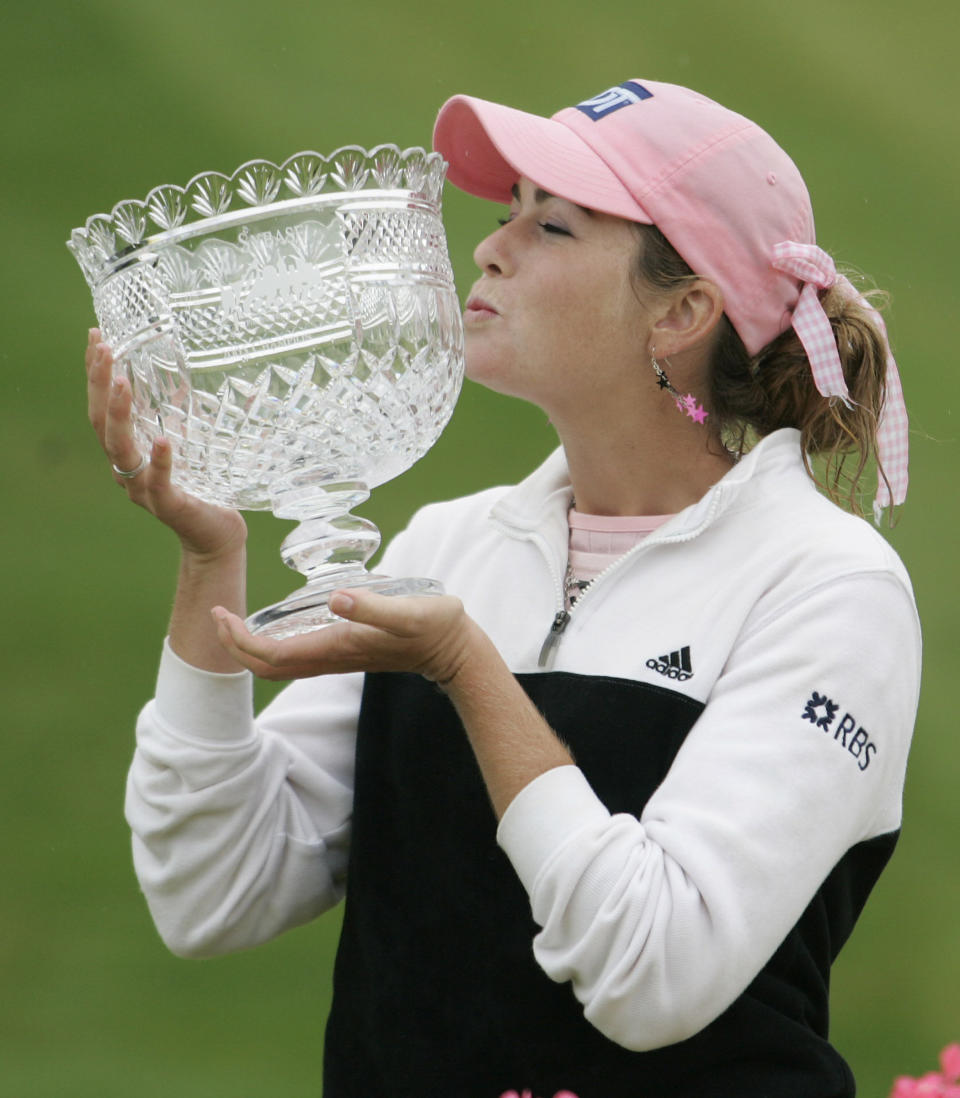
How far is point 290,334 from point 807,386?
26.7 inches

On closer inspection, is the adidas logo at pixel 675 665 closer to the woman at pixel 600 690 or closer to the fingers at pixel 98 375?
the woman at pixel 600 690

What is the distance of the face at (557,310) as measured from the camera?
1.52m

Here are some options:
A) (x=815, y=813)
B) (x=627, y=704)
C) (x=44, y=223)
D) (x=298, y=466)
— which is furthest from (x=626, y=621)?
(x=44, y=223)

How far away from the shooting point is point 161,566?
2783 millimetres

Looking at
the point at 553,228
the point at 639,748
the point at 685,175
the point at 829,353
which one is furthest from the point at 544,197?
the point at 639,748

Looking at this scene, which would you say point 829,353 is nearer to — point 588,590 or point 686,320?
point 686,320

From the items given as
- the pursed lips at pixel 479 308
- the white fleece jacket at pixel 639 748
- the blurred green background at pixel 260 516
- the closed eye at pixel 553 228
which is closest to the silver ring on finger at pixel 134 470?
the white fleece jacket at pixel 639 748

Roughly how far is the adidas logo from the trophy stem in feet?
0.85

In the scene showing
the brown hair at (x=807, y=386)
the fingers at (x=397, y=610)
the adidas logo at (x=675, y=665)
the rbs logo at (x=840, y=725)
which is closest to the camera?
the fingers at (x=397, y=610)

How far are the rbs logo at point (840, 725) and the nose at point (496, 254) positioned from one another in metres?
0.54

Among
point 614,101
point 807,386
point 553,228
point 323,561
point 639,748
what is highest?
point 614,101

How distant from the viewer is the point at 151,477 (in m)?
1.34

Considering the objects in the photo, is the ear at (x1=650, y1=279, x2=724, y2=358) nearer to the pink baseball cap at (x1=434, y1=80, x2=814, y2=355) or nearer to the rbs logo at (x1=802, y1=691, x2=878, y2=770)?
the pink baseball cap at (x1=434, y1=80, x2=814, y2=355)

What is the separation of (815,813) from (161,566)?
1.75 metres
